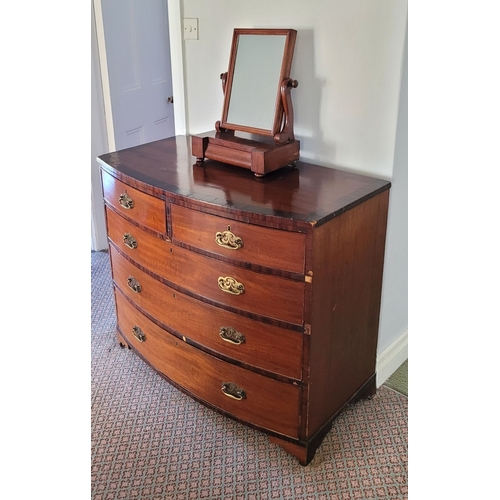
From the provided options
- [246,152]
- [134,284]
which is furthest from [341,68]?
[134,284]

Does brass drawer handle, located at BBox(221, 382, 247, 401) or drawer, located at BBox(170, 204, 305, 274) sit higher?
drawer, located at BBox(170, 204, 305, 274)

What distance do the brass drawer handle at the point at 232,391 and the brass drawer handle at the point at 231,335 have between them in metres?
0.18

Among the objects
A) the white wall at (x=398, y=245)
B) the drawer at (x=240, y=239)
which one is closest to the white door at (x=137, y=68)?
the drawer at (x=240, y=239)

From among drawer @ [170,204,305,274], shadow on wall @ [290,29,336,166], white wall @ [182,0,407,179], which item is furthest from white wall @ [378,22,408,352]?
drawer @ [170,204,305,274]

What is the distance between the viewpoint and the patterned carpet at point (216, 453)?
5.42 ft

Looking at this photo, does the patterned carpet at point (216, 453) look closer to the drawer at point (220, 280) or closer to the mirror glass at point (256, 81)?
the drawer at point (220, 280)

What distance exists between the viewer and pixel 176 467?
175cm

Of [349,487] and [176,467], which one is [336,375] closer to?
[349,487]

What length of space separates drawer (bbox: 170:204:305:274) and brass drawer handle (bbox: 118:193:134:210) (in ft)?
0.82

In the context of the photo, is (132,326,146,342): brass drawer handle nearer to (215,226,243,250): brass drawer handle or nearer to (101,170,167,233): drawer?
(101,170,167,233): drawer

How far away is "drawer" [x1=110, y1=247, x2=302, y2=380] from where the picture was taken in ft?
5.24

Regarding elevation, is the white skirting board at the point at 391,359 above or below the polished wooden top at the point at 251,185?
below
